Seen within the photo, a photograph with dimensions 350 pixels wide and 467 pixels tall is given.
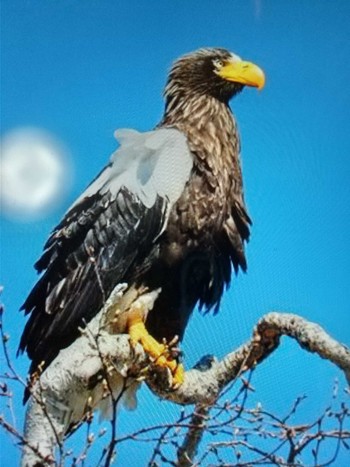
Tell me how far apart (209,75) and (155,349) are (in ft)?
5.43

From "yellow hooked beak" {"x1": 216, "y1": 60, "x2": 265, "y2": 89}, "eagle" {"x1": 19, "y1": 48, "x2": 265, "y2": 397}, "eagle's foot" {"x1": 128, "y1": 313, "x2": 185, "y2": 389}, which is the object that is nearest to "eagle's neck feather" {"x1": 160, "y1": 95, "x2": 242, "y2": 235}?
"eagle" {"x1": 19, "y1": 48, "x2": 265, "y2": 397}

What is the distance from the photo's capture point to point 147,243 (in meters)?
4.08

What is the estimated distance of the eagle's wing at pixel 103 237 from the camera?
3955mm

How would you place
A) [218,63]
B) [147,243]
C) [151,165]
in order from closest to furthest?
[147,243] → [151,165] → [218,63]

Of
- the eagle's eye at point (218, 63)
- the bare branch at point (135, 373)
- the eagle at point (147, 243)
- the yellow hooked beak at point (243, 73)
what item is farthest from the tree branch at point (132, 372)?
the eagle's eye at point (218, 63)

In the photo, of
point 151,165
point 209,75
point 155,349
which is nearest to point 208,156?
point 151,165

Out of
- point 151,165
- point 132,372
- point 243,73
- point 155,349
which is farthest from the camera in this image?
point 243,73

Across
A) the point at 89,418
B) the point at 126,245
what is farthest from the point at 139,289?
the point at 89,418

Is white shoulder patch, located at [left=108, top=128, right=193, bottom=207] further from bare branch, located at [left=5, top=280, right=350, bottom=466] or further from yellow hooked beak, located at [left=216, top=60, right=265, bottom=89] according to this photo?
bare branch, located at [left=5, top=280, right=350, bottom=466]

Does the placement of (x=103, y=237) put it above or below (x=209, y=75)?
below

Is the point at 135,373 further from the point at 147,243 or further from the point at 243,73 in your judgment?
the point at 243,73

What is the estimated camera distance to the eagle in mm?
3973

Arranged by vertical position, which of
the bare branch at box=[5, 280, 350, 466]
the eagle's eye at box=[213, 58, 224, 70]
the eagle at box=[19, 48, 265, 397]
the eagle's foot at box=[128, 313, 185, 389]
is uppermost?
the eagle's eye at box=[213, 58, 224, 70]

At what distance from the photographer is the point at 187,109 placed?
478 centimetres
